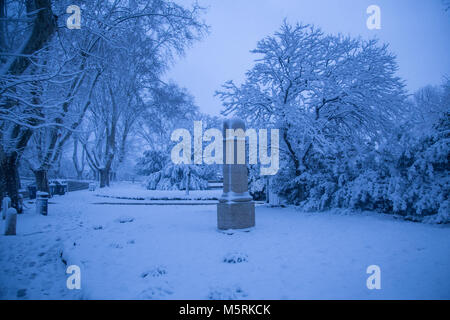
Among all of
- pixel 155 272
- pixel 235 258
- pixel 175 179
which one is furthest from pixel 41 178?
pixel 235 258

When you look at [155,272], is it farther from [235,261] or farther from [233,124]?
[233,124]

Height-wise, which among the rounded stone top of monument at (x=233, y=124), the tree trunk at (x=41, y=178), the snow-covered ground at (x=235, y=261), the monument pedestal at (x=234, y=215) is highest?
the rounded stone top of monument at (x=233, y=124)

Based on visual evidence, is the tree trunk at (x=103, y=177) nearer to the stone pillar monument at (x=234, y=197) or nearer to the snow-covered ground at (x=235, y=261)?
the snow-covered ground at (x=235, y=261)

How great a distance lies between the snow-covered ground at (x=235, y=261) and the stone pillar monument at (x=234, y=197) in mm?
421

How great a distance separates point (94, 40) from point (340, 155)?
12.1 meters

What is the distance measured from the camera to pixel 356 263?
418cm

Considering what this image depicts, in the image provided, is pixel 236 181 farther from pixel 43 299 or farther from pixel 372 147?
pixel 372 147

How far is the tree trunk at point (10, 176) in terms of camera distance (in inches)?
370

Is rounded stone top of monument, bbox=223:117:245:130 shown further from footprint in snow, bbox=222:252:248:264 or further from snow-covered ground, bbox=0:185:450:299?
footprint in snow, bbox=222:252:248:264

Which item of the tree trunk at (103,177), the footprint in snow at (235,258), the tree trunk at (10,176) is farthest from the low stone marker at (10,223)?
the tree trunk at (103,177)

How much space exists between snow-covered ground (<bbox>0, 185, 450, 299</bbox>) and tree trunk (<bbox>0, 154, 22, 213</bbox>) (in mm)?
3095

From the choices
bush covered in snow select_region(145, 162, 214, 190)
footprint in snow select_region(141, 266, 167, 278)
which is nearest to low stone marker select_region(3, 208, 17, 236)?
footprint in snow select_region(141, 266, 167, 278)

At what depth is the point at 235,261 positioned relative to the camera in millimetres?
4453
